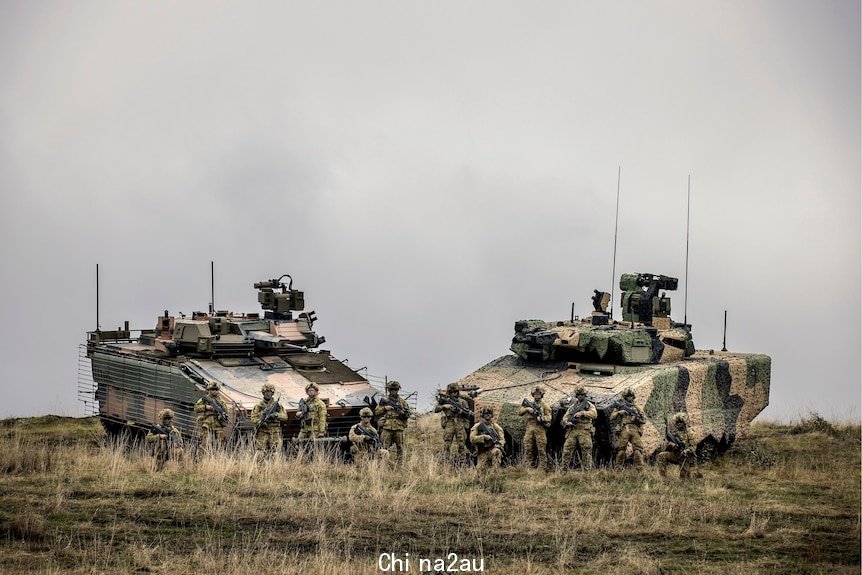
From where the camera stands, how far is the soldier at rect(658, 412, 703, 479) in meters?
16.9

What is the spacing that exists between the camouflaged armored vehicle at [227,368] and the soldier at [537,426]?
8.29ft

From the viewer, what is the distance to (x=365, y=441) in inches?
693

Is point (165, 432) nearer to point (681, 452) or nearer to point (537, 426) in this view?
point (537, 426)

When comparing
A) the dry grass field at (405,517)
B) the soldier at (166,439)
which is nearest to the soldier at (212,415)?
the soldier at (166,439)

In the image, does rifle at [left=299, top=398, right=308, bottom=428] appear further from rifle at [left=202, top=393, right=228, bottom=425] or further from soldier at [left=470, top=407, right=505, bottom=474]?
soldier at [left=470, top=407, right=505, bottom=474]

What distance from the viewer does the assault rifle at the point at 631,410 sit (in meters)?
16.8

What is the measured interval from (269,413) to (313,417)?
741 mm

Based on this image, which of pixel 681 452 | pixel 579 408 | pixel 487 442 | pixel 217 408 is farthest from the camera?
pixel 217 408

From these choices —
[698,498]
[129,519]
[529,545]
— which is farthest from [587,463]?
[129,519]

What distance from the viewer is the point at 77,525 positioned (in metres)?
13.4

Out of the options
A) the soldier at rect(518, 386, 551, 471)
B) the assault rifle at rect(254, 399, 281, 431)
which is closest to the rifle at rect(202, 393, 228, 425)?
the assault rifle at rect(254, 399, 281, 431)

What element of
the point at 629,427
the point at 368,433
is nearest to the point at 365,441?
the point at 368,433

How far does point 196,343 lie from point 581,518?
756 cm

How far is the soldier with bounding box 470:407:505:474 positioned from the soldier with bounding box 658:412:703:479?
6.84 feet
